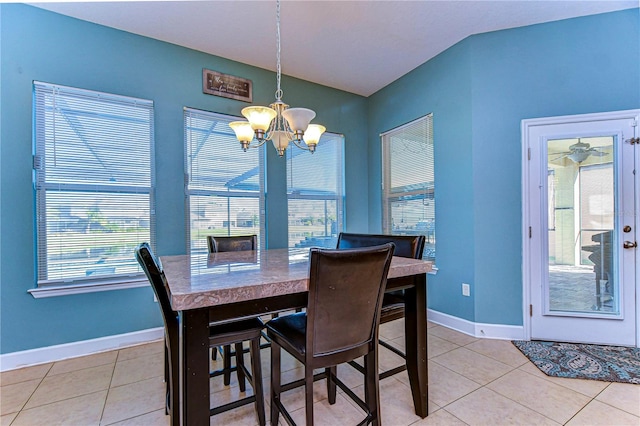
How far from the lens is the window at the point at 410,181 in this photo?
3.29 m

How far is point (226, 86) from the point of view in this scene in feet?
10.2

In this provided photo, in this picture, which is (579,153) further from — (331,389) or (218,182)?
(218,182)

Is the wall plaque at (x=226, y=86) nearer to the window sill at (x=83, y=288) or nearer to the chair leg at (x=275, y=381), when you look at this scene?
the window sill at (x=83, y=288)

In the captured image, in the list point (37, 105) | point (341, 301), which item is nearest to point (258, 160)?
point (37, 105)

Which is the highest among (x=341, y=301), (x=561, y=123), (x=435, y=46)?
(x=435, y=46)

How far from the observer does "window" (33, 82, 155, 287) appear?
2334mm

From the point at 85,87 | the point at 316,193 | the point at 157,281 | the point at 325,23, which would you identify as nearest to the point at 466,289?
the point at 316,193

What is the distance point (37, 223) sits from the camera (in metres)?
2.30

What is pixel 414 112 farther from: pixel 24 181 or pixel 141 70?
pixel 24 181

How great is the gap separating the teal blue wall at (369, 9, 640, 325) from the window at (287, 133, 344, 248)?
4.35ft

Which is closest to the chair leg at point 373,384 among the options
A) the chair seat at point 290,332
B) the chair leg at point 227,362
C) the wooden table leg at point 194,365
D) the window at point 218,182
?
the chair seat at point 290,332

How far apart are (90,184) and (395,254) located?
263 centimetres

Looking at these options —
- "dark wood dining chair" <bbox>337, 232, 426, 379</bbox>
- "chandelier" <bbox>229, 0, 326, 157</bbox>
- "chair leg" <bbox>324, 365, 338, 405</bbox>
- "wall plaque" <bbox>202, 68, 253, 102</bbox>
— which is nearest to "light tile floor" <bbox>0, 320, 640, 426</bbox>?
"chair leg" <bbox>324, 365, 338, 405</bbox>

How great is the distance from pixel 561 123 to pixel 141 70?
3860 mm
